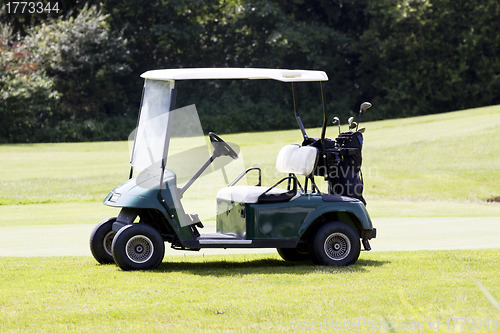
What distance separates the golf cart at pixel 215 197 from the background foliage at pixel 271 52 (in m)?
25.4

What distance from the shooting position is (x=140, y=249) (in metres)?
6.46

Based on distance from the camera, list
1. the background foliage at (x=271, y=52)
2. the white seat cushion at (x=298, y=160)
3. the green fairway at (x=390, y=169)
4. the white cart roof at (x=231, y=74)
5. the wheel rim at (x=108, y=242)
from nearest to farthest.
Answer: the white cart roof at (x=231, y=74) → the white seat cushion at (x=298, y=160) → the wheel rim at (x=108, y=242) → the green fairway at (x=390, y=169) → the background foliage at (x=271, y=52)

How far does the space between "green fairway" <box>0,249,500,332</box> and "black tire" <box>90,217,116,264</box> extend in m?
0.12

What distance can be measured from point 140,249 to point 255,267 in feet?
4.11

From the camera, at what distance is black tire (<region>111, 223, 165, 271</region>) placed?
20.9 feet

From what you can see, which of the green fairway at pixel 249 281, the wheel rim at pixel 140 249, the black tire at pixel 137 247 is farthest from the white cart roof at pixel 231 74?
the wheel rim at pixel 140 249

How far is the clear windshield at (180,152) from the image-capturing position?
6.52 m

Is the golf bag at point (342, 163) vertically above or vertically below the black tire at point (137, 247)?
above

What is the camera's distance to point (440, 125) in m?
25.0

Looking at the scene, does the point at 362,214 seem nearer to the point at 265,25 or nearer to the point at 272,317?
the point at 272,317

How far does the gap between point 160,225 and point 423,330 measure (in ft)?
10.8

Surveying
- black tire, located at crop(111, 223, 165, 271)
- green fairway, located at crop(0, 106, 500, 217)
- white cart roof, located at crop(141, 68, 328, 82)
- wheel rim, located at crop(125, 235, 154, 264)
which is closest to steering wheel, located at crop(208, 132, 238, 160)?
white cart roof, located at crop(141, 68, 328, 82)

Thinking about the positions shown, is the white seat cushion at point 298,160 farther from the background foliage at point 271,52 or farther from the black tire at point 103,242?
the background foliage at point 271,52

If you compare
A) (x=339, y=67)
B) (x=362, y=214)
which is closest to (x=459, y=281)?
(x=362, y=214)
